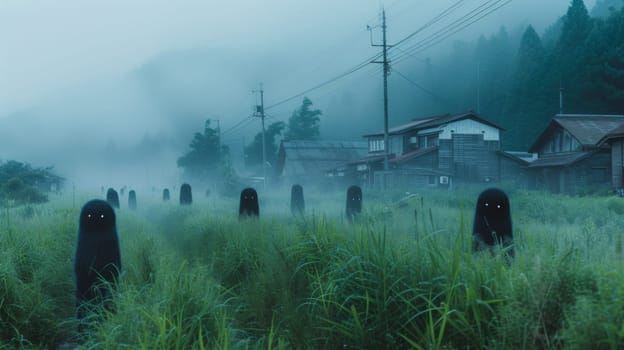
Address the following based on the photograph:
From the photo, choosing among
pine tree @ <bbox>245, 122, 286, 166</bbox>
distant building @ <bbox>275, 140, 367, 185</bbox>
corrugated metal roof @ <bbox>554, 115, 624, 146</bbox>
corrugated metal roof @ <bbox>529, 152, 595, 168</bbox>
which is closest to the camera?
corrugated metal roof @ <bbox>529, 152, 595, 168</bbox>

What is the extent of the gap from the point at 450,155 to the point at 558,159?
685cm

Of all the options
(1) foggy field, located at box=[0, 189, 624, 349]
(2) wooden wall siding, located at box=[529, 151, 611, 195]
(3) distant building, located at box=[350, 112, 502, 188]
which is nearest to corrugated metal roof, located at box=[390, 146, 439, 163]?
(3) distant building, located at box=[350, 112, 502, 188]

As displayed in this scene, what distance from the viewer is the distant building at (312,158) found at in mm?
44688

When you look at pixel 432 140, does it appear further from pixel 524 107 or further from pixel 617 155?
pixel 617 155

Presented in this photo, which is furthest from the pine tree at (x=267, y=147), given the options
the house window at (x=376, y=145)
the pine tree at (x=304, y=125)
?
the house window at (x=376, y=145)

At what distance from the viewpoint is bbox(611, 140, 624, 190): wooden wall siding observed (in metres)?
26.1

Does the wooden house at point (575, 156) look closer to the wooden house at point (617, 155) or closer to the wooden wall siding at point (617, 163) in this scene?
the wooden house at point (617, 155)

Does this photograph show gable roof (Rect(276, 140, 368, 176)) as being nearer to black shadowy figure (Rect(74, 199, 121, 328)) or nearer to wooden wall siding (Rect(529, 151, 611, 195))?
wooden wall siding (Rect(529, 151, 611, 195))

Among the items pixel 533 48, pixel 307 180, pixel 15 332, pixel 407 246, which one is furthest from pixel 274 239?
pixel 533 48

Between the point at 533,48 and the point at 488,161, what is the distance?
58.7 ft

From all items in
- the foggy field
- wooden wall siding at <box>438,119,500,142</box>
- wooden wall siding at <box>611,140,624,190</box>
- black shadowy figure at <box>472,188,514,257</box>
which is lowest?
the foggy field

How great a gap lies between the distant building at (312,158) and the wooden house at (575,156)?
15.4 m

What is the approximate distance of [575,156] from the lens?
104 ft

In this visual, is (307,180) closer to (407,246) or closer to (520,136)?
(520,136)
